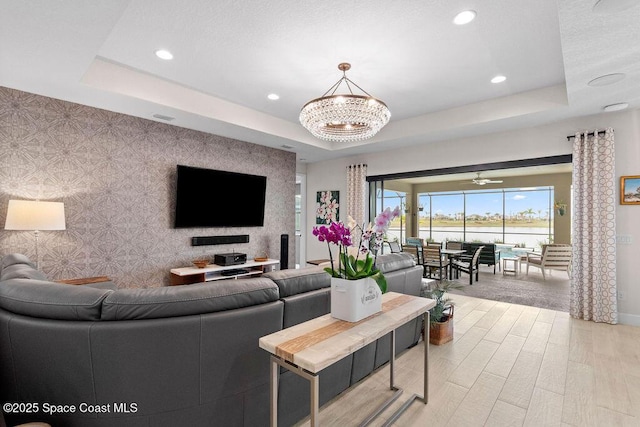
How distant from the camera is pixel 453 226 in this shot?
32.8 ft

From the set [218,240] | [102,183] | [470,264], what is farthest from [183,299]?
[470,264]

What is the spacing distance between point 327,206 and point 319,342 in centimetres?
538

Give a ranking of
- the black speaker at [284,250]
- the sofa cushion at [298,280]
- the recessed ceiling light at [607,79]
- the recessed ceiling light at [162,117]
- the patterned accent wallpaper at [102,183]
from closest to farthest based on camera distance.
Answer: the sofa cushion at [298,280] → the recessed ceiling light at [607,79] → the patterned accent wallpaper at [102,183] → the recessed ceiling light at [162,117] → the black speaker at [284,250]

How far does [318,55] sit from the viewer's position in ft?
9.50

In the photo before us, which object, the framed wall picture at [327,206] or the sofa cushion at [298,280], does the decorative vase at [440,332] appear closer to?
the sofa cushion at [298,280]

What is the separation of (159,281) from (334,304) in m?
3.42

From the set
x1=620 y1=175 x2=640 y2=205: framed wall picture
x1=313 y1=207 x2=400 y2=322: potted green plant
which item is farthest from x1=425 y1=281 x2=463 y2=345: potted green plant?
x1=620 y1=175 x2=640 y2=205: framed wall picture

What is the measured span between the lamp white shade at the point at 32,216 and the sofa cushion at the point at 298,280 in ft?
8.65

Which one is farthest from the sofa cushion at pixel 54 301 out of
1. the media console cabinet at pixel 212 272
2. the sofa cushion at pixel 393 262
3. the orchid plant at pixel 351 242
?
the media console cabinet at pixel 212 272

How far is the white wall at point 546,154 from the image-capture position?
3641mm

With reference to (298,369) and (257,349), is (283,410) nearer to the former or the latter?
(257,349)

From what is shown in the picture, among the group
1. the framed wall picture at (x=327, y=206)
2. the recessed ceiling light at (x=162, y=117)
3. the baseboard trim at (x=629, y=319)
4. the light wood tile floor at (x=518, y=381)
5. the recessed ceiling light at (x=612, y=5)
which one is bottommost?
the light wood tile floor at (x=518, y=381)

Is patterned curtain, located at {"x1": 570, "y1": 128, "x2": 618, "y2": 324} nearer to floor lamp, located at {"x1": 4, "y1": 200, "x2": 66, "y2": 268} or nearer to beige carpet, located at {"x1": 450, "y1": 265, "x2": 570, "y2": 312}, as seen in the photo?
beige carpet, located at {"x1": 450, "y1": 265, "x2": 570, "y2": 312}

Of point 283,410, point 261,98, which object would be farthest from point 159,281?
point 283,410
